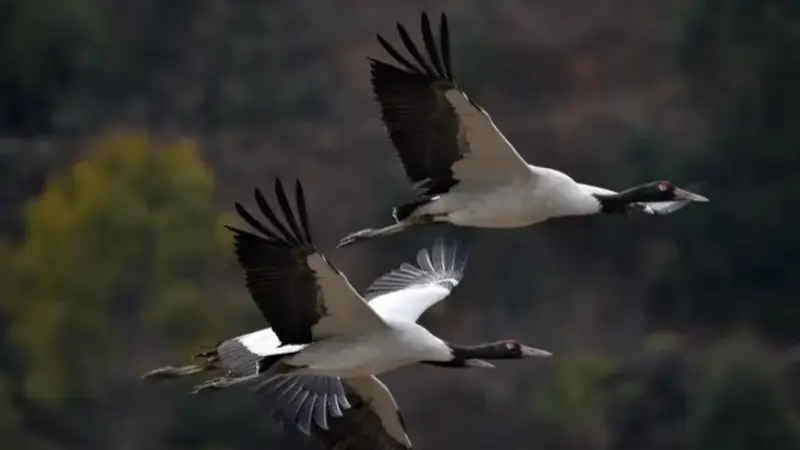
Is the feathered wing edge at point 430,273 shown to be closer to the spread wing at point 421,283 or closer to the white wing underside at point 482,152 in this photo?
the spread wing at point 421,283

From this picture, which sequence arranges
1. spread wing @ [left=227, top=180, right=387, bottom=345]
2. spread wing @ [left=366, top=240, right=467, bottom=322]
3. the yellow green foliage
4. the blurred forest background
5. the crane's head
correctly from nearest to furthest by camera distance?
1. spread wing @ [left=227, top=180, right=387, bottom=345]
2. the crane's head
3. spread wing @ [left=366, top=240, right=467, bottom=322]
4. the blurred forest background
5. the yellow green foliage

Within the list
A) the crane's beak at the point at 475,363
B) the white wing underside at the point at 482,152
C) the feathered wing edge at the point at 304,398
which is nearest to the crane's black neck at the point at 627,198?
the white wing underside at the point at 482,152

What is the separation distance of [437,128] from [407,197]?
77.7ft

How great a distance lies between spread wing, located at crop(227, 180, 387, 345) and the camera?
557 inches

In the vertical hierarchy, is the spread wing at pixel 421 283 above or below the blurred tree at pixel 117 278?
above

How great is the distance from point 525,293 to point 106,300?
632cm

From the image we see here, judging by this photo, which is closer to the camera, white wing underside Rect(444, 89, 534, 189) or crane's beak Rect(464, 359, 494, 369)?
white wing underside Rect(444, 89, 534, 189)

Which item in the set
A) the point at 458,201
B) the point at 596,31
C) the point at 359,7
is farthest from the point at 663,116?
the point at 458,201

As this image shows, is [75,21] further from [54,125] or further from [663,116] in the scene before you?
[663,116]

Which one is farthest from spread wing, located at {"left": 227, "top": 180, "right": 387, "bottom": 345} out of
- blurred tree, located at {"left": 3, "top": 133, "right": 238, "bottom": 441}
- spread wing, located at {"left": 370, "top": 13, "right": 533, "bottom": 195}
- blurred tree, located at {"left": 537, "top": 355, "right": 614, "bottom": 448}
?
blurred tree, located at {"left": 3, "top": 133, "right": 238, "bottom": 441}

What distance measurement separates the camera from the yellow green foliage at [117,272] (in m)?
37.8

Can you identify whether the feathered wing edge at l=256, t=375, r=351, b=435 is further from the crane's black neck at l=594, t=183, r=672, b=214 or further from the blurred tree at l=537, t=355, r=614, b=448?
the blurred tree at l=537, t=355, r=614, b=448

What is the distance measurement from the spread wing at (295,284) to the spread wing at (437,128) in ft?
3.89

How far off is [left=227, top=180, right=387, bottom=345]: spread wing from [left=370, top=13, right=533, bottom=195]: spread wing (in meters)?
1.19
